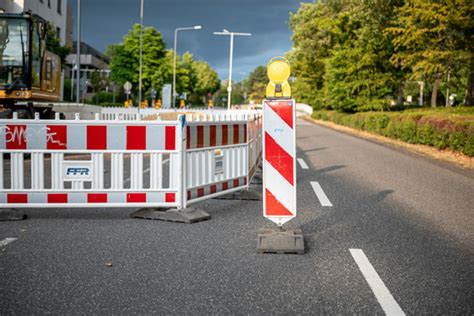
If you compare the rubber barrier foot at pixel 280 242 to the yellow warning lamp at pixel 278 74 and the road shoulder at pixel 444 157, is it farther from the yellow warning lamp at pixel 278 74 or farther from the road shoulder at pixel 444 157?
the road shoulder at pixel 444 157

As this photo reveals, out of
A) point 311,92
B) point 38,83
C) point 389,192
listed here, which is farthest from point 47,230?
point 311,92

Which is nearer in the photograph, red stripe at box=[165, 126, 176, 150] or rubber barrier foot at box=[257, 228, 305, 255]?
rubber barrier foot at box=[257, 228, 305, 255]

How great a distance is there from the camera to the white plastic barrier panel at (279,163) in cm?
571

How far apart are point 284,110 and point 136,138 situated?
2256mm

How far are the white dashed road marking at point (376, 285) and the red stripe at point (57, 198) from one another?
12.1 ft

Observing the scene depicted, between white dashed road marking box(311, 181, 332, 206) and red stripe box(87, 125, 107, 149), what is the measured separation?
342 centimetres

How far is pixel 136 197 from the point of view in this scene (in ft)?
23.2

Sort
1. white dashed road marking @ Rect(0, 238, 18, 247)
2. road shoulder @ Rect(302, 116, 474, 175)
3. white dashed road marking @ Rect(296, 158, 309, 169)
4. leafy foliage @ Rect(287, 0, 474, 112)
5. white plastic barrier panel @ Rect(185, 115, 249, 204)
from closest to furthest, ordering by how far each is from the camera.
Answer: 1. white dashed road marking @ Rect(0, 238, 18, 247)
2. white plastic barrier panel @ Rect(185, 115, 249, 204)
3. white dashed road marking @ Rect(296, 158, 309, 169)
4. road shoulder @ Rect(302, 116, 474, 175)
5. leafy foliage @ Rect(287, 0, 474, 112)

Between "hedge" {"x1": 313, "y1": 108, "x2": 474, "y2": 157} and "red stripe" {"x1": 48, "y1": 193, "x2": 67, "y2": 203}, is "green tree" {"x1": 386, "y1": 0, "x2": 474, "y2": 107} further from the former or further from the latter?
"red stripe" {"x1": 48, "y1": 193, "x2": 67, "y2": 203}

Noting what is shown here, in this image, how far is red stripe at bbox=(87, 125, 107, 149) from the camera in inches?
275

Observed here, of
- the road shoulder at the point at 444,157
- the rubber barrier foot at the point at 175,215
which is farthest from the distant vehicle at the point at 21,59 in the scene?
the road shoulder at the point at 444,157

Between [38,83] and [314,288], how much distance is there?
13.0m

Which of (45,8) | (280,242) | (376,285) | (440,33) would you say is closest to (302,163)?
(280,242)

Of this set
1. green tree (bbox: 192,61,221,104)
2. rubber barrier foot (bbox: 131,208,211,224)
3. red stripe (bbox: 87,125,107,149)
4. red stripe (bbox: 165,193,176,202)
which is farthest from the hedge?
green tree (bbox: 192,61,221,104)
